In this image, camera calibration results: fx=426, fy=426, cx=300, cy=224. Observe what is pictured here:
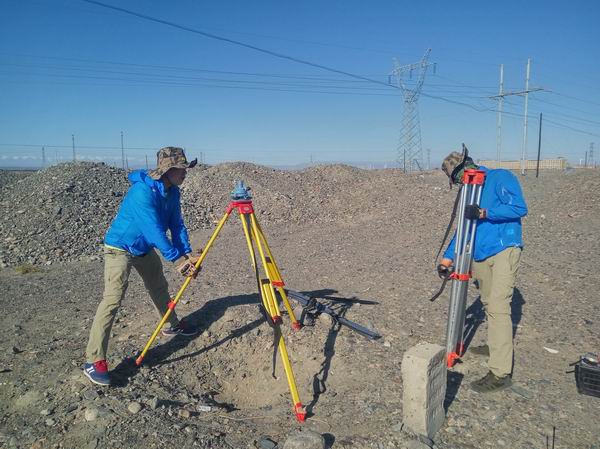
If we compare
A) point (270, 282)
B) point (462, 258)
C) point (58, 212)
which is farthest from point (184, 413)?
point (58, 212)

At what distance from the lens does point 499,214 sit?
379 centimetres

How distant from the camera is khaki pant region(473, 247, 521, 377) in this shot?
3861 mm

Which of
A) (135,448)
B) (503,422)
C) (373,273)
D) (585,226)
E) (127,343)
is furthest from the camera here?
(585,226)

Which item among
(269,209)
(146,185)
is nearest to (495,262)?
(146,185)

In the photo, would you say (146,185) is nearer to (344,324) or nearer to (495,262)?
(344,324)

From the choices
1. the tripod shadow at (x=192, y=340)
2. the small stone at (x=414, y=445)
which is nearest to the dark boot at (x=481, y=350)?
the small stone at (x=414, y=445)

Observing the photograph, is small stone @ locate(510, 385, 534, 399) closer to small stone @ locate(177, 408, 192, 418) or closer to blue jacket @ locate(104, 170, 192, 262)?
small stone @ locate(177, 408, 192, 418)

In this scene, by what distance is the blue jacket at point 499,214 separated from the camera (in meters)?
3.75

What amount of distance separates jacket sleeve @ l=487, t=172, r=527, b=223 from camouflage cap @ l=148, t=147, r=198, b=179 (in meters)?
2.91

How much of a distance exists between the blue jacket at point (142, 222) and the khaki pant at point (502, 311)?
2967 millimetres

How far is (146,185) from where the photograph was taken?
161 inches

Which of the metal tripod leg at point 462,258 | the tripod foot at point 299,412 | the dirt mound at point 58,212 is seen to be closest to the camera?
the tripod foot at point 299,412

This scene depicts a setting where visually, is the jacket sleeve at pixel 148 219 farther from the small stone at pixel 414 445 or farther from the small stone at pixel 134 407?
the small stone at pixel 414 445

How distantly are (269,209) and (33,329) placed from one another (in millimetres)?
11199
